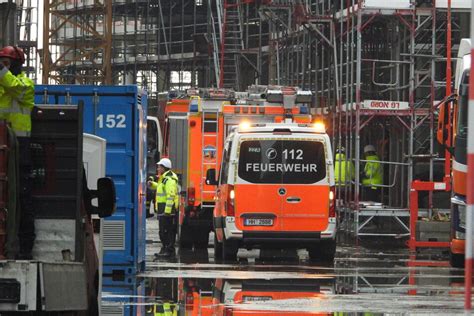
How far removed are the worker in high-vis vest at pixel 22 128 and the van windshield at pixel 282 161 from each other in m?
13.9

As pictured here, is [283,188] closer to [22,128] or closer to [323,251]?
[323,251]

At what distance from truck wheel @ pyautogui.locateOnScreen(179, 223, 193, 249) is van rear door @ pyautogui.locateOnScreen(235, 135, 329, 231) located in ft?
15.9

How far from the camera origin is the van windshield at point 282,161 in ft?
81.0

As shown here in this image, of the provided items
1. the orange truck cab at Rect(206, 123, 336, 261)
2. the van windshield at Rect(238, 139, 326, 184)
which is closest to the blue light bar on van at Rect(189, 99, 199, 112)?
the orange truck cab at Rect(206, 123, 336, 261)

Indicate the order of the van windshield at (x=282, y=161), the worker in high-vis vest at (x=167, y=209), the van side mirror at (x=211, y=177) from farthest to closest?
the worker in high-vis vest at (x=167, y=209) < the van side mirror at (x=211, y=177) < the van windshield at (x=282, y=161)

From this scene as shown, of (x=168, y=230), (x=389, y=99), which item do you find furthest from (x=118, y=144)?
(x=389, y=99)

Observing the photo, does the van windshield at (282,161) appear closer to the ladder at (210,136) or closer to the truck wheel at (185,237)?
the truck wheel at (185,237)

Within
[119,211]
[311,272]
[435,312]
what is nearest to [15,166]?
[435,312]

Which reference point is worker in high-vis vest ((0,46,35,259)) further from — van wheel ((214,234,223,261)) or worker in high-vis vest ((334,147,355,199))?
worker in high-vis vest ((334,147,355,199))

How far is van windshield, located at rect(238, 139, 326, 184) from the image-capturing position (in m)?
24.7

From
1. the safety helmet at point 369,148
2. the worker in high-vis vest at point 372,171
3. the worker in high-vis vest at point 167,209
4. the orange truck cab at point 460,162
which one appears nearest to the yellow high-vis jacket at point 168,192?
the worker in high-vis vest at point 167,209

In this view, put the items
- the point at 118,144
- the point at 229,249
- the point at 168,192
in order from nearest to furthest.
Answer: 1. the point at 118,144
2. the point at 229,249
3. the point at 168,192

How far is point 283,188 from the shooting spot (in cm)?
2483

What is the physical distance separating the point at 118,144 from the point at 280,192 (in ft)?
15.6
